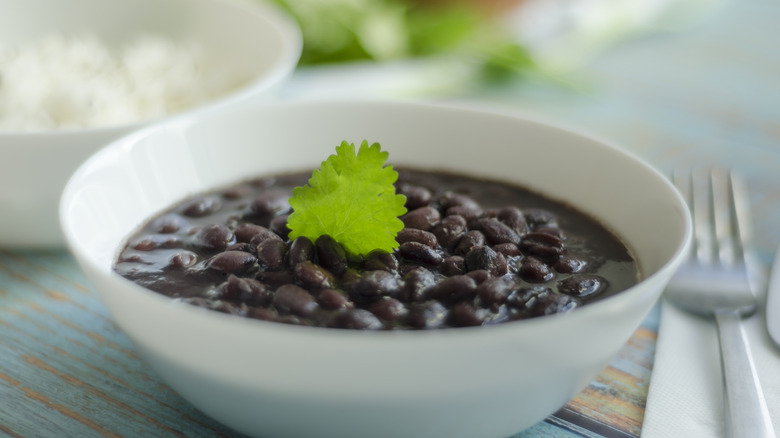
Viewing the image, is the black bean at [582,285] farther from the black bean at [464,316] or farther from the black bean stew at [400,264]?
the black bean at [464,316]

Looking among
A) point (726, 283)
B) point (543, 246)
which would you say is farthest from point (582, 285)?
point (726, 283)

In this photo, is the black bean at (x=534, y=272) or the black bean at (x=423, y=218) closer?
the black bean at (x=534, y=272)

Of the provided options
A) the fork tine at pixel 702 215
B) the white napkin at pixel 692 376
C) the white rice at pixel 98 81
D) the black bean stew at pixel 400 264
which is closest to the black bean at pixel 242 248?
the black bean stew at pixel 400 264

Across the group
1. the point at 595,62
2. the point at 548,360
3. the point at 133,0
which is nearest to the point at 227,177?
the point at 548,360

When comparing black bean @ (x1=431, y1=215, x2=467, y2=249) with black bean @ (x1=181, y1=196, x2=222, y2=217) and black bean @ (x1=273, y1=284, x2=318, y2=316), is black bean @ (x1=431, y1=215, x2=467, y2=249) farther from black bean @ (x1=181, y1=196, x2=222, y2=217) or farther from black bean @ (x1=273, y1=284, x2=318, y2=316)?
black bean @ (x1=181, y1=196, x2=222, y2=217)

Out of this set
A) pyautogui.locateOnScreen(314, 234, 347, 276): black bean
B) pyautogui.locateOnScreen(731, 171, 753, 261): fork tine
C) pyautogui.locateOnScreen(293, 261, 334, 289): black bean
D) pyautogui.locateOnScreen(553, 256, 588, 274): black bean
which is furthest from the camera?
pyautogui.locateOnScreen(731, 171, 753, 261): fork tine

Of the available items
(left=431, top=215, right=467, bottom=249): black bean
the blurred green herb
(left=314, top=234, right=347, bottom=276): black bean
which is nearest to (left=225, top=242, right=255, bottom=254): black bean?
(left=314, top=234, right=347, bottom=276): black bean
